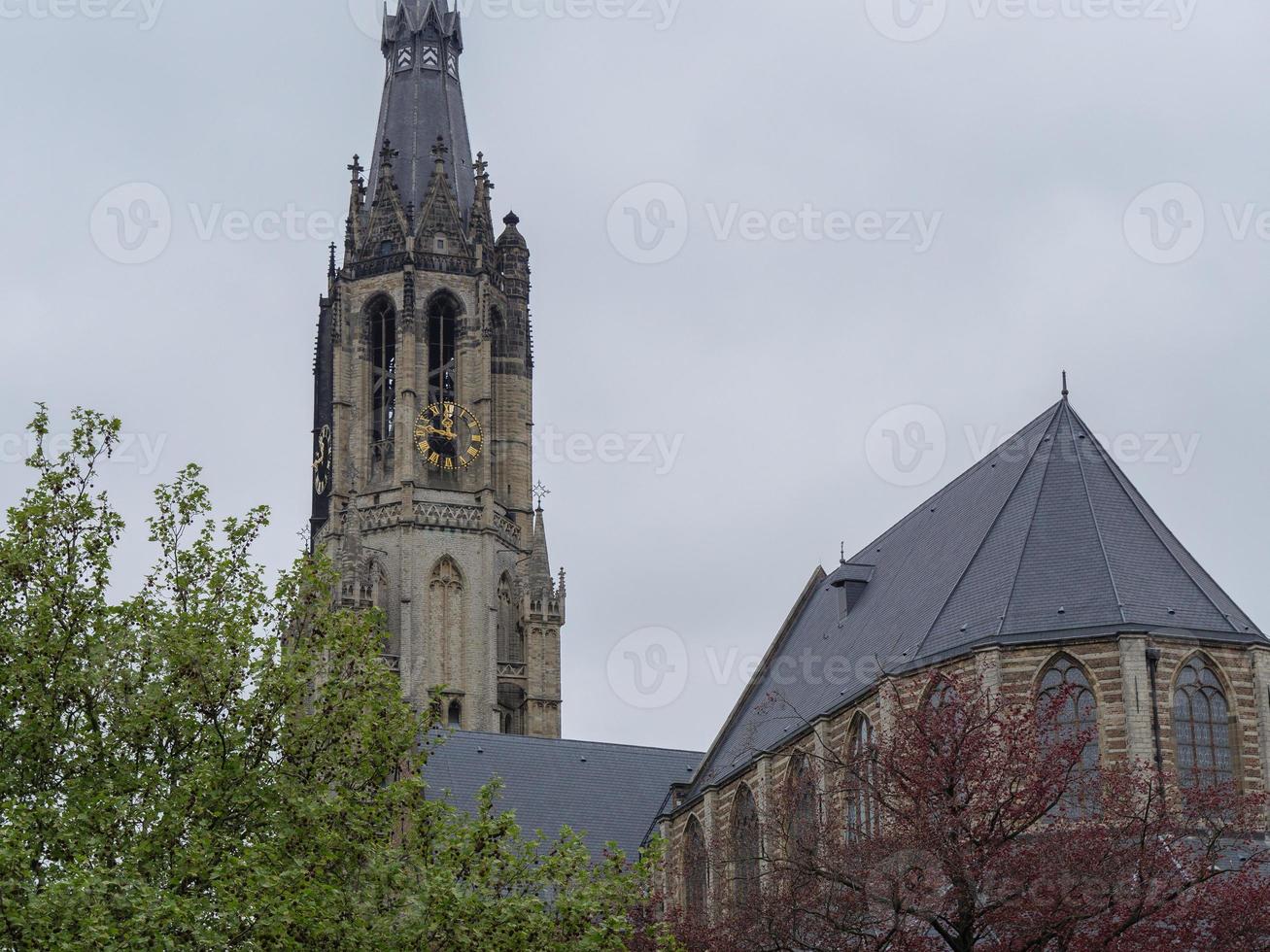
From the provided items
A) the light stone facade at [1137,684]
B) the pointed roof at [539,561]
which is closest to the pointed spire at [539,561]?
the pointed roof at [539,561]

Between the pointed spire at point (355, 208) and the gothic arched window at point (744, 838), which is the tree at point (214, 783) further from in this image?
the pointed spire at point (355, 208)

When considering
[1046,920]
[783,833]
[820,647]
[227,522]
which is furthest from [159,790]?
[820,647]

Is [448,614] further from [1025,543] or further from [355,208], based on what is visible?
[1025,543]

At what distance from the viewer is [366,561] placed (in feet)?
250

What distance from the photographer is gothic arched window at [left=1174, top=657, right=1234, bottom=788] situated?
40.2 meters

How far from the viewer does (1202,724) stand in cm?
4062

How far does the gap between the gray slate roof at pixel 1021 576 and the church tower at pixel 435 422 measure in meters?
25.4

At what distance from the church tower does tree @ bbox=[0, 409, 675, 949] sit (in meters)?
44.2

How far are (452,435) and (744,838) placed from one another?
3426cm

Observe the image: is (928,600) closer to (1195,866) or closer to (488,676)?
(1195,866)

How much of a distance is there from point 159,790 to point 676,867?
1209 inches

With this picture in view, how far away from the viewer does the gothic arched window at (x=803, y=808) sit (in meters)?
30.4

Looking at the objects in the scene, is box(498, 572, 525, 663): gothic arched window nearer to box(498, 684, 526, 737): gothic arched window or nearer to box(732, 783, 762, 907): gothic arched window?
box(498, 684, 526, 737): gothic arched window

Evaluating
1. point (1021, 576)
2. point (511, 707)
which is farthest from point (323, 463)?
point (1021, 576)
